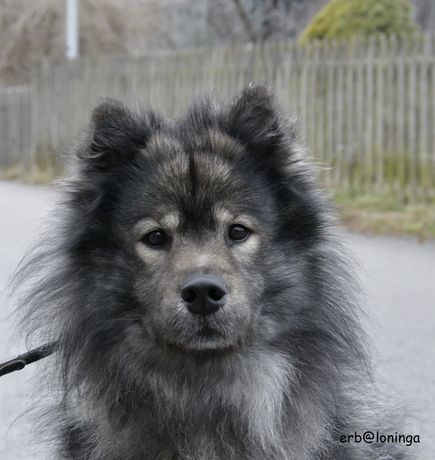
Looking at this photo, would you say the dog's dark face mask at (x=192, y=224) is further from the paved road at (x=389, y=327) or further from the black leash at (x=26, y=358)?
the paved road at (x=389, y=327)

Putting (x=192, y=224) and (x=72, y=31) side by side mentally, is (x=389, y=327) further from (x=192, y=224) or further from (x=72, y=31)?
(x=72, y=31)

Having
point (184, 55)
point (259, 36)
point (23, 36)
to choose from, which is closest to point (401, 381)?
point (184, 55)

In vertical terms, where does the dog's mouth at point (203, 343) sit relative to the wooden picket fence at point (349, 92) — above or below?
below

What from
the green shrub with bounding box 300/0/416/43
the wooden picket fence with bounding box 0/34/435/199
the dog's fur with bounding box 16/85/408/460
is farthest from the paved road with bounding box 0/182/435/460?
the green shrub with bounding box 300/0/416/43

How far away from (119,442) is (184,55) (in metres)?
12.0

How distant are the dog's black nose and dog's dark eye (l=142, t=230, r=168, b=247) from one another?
0.32 metres

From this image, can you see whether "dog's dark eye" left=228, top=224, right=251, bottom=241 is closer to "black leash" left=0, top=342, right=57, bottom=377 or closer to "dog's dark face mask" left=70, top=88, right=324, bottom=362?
"dog's dark face mask" left=70, top=88, right=324, bottom=362

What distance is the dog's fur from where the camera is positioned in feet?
10.4

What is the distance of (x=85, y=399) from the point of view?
3348 mm

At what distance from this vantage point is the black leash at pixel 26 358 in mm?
3559

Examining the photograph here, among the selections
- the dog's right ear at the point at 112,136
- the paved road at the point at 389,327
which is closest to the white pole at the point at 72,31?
the paved road at the point at 389,327

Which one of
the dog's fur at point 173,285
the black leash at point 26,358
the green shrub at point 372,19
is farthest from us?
the green shrub at point 372,19

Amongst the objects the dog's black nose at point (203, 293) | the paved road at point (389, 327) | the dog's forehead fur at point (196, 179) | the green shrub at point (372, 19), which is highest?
the green shrub at point (372, 19)

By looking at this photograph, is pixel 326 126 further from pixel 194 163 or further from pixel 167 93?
pixel 194 163
